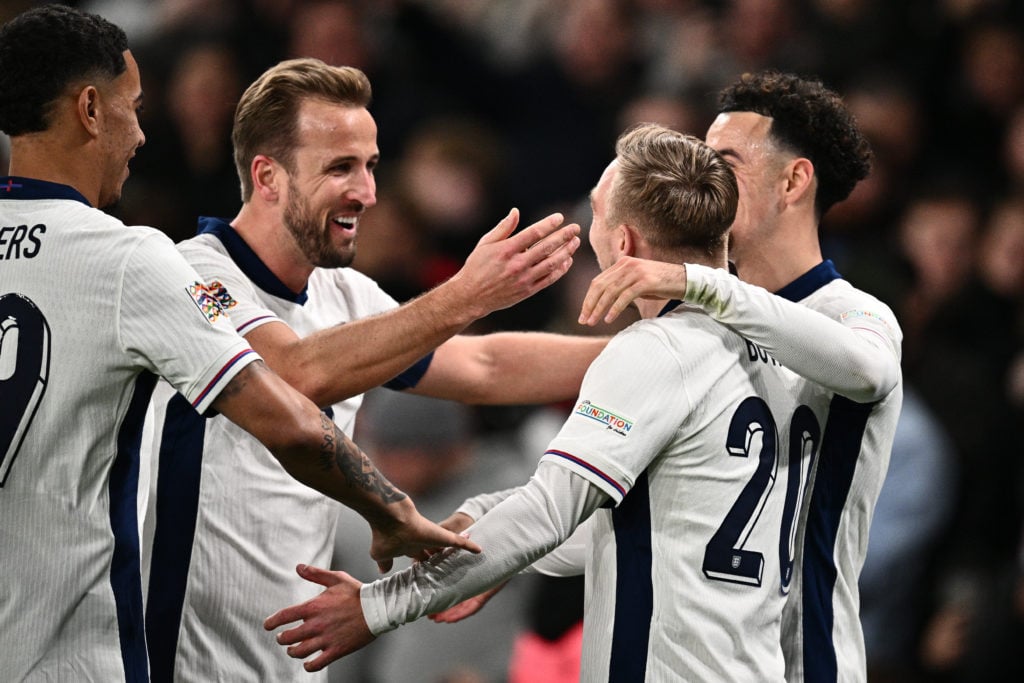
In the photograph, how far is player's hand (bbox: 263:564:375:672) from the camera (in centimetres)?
313

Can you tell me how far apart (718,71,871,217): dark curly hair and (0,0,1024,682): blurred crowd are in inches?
71.5

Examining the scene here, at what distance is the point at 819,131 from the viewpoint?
391 centimetres

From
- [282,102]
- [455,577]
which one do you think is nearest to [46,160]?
[282,102]

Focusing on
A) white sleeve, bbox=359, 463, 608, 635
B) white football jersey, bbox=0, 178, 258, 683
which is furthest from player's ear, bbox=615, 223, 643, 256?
white football jersey, bbox=0, 178, 258, 683

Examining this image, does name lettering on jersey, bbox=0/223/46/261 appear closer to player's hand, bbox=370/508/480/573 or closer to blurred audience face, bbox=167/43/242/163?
player's hand, bbox=370/508/480/573

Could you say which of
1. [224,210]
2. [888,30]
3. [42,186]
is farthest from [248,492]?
[888,30]

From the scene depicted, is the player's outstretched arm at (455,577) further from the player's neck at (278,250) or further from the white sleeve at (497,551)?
the player's neck at (278,250)

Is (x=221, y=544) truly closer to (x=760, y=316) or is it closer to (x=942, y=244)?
(x=760, y=316)

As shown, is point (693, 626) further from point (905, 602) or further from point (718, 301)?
point (905, 602)

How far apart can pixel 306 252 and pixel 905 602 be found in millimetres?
3681

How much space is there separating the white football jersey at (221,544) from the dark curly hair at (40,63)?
770mm

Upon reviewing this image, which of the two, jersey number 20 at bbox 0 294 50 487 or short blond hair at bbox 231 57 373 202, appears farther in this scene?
short blond hair at bbox 231 57 373 202

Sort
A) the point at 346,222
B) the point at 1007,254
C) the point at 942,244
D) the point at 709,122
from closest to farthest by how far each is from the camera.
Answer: the point at 346,222
the point at 1007,254
the point at 942,244
the point at 709,122

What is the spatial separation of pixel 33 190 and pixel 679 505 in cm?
166
